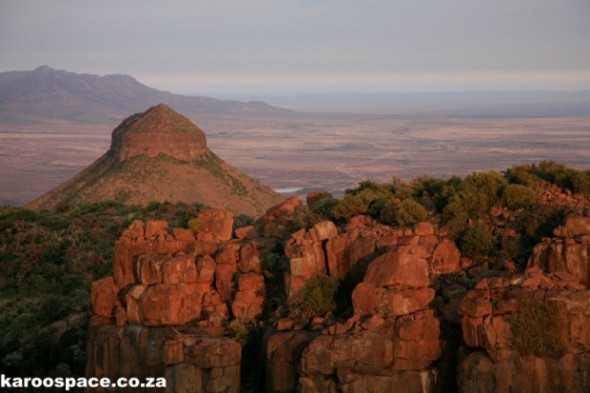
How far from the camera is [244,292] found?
20.1 m

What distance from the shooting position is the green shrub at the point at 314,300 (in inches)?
752

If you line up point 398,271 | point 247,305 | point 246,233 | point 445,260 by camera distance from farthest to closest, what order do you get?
point 246,233
point 247,305
point 445,260
point 398,271

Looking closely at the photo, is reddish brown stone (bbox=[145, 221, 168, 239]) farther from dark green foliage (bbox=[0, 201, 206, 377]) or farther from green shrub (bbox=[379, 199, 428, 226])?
green shrub (bbox=[379, 199, 428, 226])

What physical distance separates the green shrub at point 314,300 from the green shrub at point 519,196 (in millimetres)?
4665

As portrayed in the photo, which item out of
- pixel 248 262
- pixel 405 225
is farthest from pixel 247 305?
pixel 405 225

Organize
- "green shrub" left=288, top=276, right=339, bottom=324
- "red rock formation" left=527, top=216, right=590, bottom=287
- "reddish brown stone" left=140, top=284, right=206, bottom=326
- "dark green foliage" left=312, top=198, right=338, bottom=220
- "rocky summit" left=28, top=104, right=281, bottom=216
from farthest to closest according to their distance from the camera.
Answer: "rocky summit" left=28, top=104, right=281, bottom=216
"dark green foliage" left=312, top=198, right=338, bottom=220
"reddish brown stone" left=140, top=284, right=206, bottom=326
"green shrub" left=288, top=276, right=339, bottom=324
"red rock formation" left=527, top=216, right=590, bottom=287

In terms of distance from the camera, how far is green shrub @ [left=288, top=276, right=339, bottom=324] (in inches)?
752

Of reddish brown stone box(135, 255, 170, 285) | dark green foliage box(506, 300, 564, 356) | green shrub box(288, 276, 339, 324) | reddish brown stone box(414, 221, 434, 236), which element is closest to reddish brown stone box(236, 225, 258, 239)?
reddish brown stone box(135, 255, 170, 285)

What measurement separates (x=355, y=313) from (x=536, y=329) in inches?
134

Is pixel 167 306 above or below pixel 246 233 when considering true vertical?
below

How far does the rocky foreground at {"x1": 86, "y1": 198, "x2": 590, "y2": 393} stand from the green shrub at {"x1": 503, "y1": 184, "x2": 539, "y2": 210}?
71.1 inches

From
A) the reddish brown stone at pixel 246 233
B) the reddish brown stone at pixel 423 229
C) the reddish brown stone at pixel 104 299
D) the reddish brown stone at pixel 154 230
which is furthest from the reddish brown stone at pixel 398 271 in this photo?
the reddish brown stone at pixel 104 299

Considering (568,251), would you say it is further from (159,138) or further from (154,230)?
(159,138)

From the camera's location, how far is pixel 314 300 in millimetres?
19109
